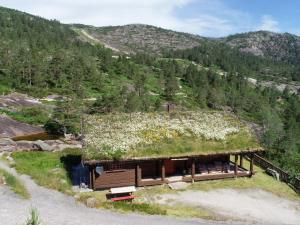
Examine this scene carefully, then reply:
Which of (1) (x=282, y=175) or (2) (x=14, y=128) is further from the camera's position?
(2) (x=14, y=128)

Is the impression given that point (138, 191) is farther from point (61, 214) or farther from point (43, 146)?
point (43, 146)

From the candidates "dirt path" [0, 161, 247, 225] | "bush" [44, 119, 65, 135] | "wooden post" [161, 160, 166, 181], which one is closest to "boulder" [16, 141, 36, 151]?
"bush" [44, 119, 65, 135]

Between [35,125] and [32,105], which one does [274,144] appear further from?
[32,105]

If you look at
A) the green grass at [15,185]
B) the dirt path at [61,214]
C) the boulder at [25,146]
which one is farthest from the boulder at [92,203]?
the boulder at [25,146]

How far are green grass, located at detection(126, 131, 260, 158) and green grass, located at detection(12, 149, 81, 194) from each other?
6075mm

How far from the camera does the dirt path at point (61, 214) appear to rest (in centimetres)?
2423

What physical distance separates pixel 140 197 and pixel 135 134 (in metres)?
5.76

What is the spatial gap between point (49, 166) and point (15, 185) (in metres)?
6.87

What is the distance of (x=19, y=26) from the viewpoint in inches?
6929

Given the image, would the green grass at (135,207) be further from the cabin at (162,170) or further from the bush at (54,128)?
the bush at (54,128)

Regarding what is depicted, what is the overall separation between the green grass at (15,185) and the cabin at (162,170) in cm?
496

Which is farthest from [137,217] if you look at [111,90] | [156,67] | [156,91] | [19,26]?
[19,26]

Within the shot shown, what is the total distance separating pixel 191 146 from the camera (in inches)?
1339

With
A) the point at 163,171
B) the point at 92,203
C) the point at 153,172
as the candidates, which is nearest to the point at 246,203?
the point at 163,171
